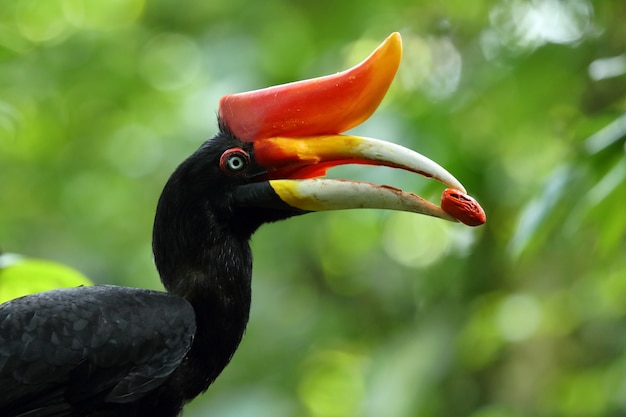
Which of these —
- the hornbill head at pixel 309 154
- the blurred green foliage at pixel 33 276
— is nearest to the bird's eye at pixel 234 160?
the hornbill head at pixel 309 154

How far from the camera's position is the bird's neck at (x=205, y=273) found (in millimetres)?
3225

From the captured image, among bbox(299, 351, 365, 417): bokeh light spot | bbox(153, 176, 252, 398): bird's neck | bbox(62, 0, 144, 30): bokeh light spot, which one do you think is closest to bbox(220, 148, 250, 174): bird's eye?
bbox(153, 176, 252, 398): bird's neck

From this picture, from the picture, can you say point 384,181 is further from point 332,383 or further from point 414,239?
point 332,383

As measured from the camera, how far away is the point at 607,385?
5691mm

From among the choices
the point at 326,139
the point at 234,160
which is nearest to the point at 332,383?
the point at 234,160

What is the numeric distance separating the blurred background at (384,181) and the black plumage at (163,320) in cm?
73

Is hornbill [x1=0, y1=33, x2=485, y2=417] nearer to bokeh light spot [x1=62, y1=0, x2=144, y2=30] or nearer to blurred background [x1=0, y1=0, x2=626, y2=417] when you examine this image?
blurred background [x1=0, y1=0, x2=626, y2=417]

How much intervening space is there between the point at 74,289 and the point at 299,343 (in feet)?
15.8

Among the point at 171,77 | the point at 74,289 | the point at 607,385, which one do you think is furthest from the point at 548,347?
the point at 74,289

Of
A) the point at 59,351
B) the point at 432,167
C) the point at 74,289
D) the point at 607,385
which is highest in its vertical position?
the point at 607,385

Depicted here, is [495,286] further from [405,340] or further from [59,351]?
[59,351]

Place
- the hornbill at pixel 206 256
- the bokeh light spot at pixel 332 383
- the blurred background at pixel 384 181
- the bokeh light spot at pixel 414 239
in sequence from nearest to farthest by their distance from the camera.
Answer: the hornbill at pixel 206 256 → the blurred background at pixel 384 181 → the bokeh light spot at pixel 414 239 → the bokeh light spot at pixel 332 383

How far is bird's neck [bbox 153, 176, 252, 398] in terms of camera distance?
10.6 feet

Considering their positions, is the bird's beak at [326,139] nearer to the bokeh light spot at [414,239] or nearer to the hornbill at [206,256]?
the hornbill at [206,256]
